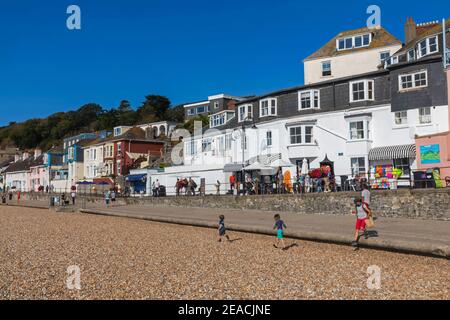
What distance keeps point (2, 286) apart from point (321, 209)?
16868 millimetres

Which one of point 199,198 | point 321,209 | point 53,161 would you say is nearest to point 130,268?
point 321,209

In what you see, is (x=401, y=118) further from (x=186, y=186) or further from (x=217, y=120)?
(x=217, y=120)

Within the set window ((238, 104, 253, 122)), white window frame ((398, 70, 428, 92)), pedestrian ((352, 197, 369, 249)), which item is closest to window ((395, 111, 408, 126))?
white window frame ((398, 70, 428, 92))

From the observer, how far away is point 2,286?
993 cm

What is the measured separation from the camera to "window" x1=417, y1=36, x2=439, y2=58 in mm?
29958

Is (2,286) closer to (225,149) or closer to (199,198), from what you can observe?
(199,198)

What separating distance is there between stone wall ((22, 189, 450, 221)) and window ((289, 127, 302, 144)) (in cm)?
753

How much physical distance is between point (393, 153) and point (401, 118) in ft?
8.26

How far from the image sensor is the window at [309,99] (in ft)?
107

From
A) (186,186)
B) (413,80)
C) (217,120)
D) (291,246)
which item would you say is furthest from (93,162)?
(291,246)

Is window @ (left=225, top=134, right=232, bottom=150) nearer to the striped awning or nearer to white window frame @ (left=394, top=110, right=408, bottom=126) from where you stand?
the striped awning

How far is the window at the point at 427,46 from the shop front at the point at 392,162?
7.91 m

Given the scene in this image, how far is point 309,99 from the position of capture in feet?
108
